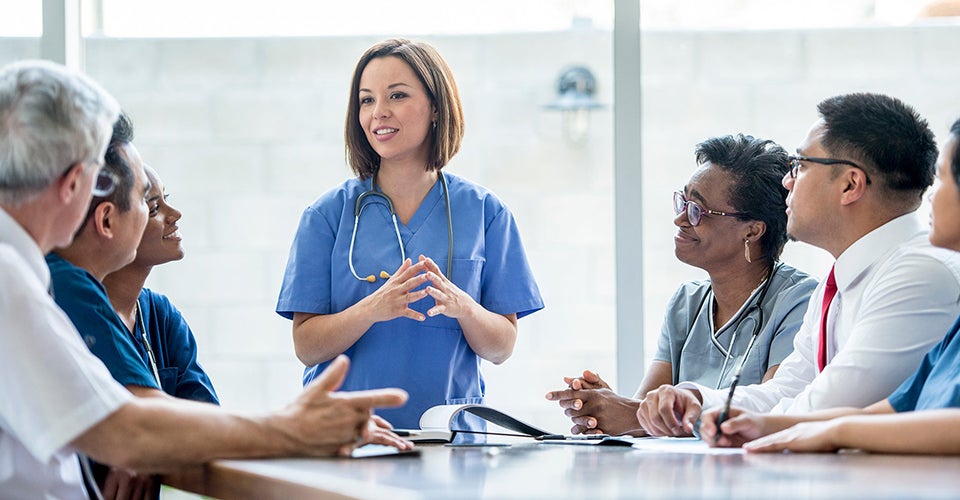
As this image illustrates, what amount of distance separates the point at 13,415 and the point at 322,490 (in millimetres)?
Result: 412

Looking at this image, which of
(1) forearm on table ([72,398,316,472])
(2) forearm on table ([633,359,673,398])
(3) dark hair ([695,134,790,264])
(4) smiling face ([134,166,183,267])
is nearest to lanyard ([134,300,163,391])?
(4) smiling face ([134,166,183,267])

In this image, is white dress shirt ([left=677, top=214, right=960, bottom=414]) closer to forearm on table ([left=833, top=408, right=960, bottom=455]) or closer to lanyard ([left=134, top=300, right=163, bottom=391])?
forearm on table ([left=833, top=408, right=960, bottom=455])

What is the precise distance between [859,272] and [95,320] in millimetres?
1388

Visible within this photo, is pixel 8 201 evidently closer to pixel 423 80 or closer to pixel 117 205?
pixel 117 205

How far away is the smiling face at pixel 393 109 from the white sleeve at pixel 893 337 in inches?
46.0

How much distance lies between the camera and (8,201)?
55.6 inches

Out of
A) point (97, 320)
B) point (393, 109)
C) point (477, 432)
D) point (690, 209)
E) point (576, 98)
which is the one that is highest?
point (576, 98)

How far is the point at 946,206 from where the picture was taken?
165cm

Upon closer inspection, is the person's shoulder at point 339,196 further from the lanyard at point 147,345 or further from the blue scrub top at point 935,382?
the blue scrub top at point 935,382

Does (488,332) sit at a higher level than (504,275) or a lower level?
lower

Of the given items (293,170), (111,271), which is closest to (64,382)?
(111,271)

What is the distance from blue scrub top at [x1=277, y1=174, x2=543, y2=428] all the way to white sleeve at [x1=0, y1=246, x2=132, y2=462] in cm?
111

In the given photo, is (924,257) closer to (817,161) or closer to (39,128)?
(817,161)

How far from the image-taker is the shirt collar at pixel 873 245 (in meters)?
1.96
